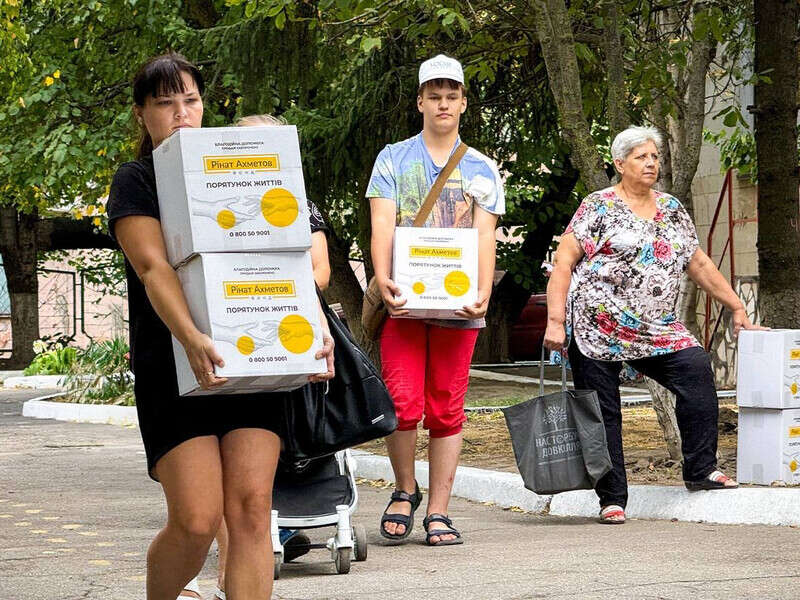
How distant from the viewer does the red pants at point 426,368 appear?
6965 mm

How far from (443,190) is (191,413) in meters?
3.17

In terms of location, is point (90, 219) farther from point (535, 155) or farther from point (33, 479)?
point (33, 479)

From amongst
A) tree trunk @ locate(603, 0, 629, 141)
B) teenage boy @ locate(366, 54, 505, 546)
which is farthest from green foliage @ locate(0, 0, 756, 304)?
teenage boy @ locate(366, 54, 505, 546)

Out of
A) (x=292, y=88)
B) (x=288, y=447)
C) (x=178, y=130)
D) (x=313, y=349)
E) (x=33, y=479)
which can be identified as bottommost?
Answer: (x=33, y=479)

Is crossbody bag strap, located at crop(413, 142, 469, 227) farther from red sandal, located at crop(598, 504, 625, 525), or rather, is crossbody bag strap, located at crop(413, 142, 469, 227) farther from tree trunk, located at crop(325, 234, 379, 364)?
tree trunk, located at crop(325, 234, 379, 364)

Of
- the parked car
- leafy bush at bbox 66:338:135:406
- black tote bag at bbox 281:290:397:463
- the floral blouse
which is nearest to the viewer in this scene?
black tote bag at bbox 281:290:397:463

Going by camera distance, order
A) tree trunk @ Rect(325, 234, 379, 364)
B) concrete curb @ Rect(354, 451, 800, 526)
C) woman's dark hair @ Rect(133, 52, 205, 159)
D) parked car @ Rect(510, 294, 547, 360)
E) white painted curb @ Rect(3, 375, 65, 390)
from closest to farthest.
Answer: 1. woman's dark hair @ Rect(133, 52, 205, 159)
2. concrete curb @ Rect(354, 451, 800, 526)
3. tree trunk @ Rect(325, 234, 379, 364)
4. white painted curb @ Rect(3, 375, 65, 390)
5. parked car @ Rect(510, 294, 547, 360)

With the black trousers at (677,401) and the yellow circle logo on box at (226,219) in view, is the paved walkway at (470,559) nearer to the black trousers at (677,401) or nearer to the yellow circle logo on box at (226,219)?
the black trousers at (677,401)

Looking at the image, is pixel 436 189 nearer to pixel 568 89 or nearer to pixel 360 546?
pixel 360 546

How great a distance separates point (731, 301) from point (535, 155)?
9959 millimetres

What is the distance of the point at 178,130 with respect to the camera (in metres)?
4.00

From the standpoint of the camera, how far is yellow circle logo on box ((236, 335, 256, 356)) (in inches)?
154

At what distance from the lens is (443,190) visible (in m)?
7.02

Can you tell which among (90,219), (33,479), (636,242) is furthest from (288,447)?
(90,219)
